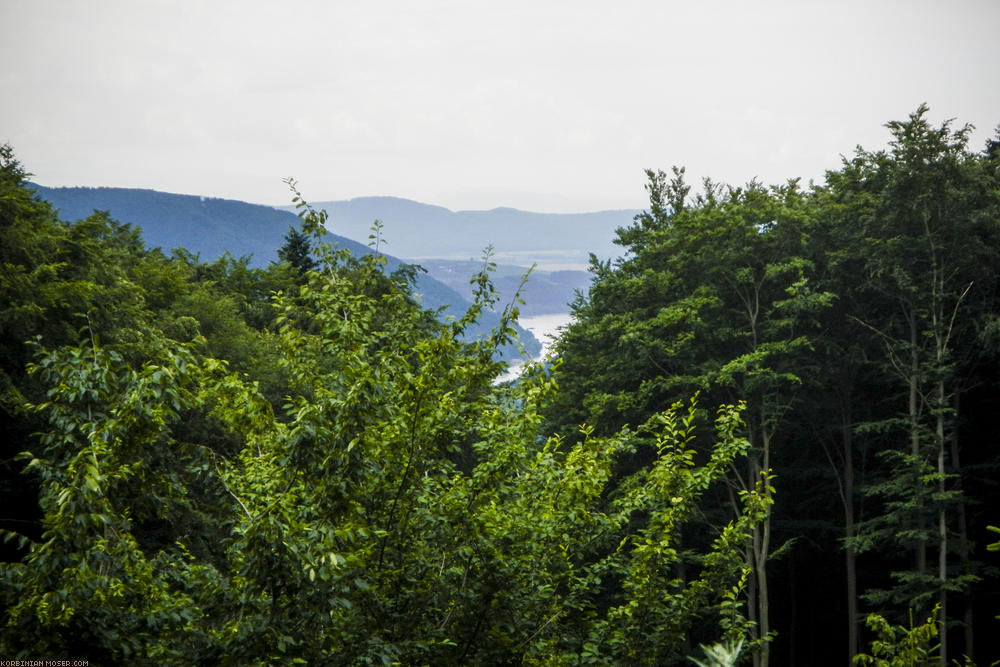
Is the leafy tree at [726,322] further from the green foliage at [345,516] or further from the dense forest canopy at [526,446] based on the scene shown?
the green foliage at [345,516]

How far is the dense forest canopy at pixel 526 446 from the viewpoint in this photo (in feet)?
14.2

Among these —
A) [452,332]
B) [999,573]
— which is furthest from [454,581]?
[999,573]

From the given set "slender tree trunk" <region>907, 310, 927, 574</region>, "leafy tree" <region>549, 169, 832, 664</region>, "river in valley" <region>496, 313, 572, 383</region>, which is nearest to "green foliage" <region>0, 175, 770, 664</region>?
"river in valley" <region>496, 313, 572, 383</region>

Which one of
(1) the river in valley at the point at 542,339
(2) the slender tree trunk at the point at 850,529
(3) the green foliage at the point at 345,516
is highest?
(1) the river in valley at the point at 542,339

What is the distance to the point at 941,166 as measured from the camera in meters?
17.6

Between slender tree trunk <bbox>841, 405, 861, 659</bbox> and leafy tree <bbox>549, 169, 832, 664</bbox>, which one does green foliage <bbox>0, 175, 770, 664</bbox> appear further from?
slender tree trunk <bbox>841, 405, 861, 659</bbox>

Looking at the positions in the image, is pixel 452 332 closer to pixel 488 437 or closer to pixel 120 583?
pixel 488 437

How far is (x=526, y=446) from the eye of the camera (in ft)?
21.1

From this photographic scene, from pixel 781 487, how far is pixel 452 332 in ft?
76.0

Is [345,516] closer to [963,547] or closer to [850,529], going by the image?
[963,547]

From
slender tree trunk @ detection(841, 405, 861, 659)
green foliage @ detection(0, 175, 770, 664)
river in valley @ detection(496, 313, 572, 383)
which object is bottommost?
slender tree trunk @ detection(841, 405, 861, 659)

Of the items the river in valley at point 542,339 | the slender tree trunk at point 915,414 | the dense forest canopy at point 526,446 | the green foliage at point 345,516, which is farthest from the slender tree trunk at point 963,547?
the green foliage at point 345,516

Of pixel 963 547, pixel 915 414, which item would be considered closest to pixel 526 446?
pixel 915 414

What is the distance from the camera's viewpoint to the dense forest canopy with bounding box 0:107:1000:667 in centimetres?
432
